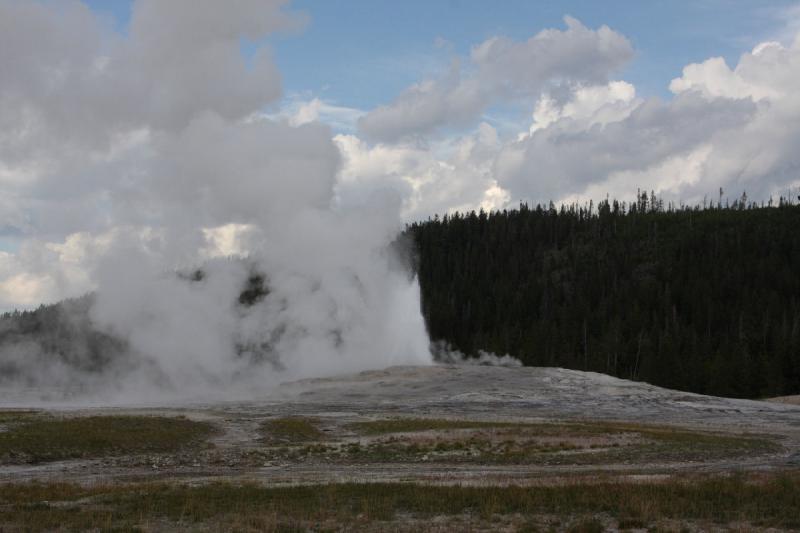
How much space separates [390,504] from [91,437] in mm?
21852

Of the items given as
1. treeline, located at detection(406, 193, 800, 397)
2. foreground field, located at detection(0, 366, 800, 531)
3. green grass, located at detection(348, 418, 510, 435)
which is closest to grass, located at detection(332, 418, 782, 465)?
green grass, located at detection(348, 418, 510, 435)

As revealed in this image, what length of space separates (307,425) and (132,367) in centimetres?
4327

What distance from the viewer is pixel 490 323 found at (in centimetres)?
14950

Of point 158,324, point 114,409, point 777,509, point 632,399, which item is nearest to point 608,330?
point 632,399

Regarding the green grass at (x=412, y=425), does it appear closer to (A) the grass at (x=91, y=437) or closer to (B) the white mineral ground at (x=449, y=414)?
(B) the white mineral ground at (x=449, y=414)

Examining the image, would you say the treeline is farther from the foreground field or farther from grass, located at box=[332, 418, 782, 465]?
grass, located at box=[332, 418, 782, 465]

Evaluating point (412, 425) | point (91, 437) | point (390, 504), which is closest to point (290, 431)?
point (412, 425)

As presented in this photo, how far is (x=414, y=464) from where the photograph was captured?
31.9 m

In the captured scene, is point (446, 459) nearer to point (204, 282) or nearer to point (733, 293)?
point (204, 282)

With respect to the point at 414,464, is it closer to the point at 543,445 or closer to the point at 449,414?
the point at 543,445

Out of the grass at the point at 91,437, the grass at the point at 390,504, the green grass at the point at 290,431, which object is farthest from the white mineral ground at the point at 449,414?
the grass at the point at 390,504

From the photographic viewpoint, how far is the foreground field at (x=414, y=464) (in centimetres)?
1862

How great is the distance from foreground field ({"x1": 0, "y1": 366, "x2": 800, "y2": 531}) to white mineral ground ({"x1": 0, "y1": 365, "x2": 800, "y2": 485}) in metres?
0.17

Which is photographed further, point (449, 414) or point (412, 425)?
point (449, 414)
